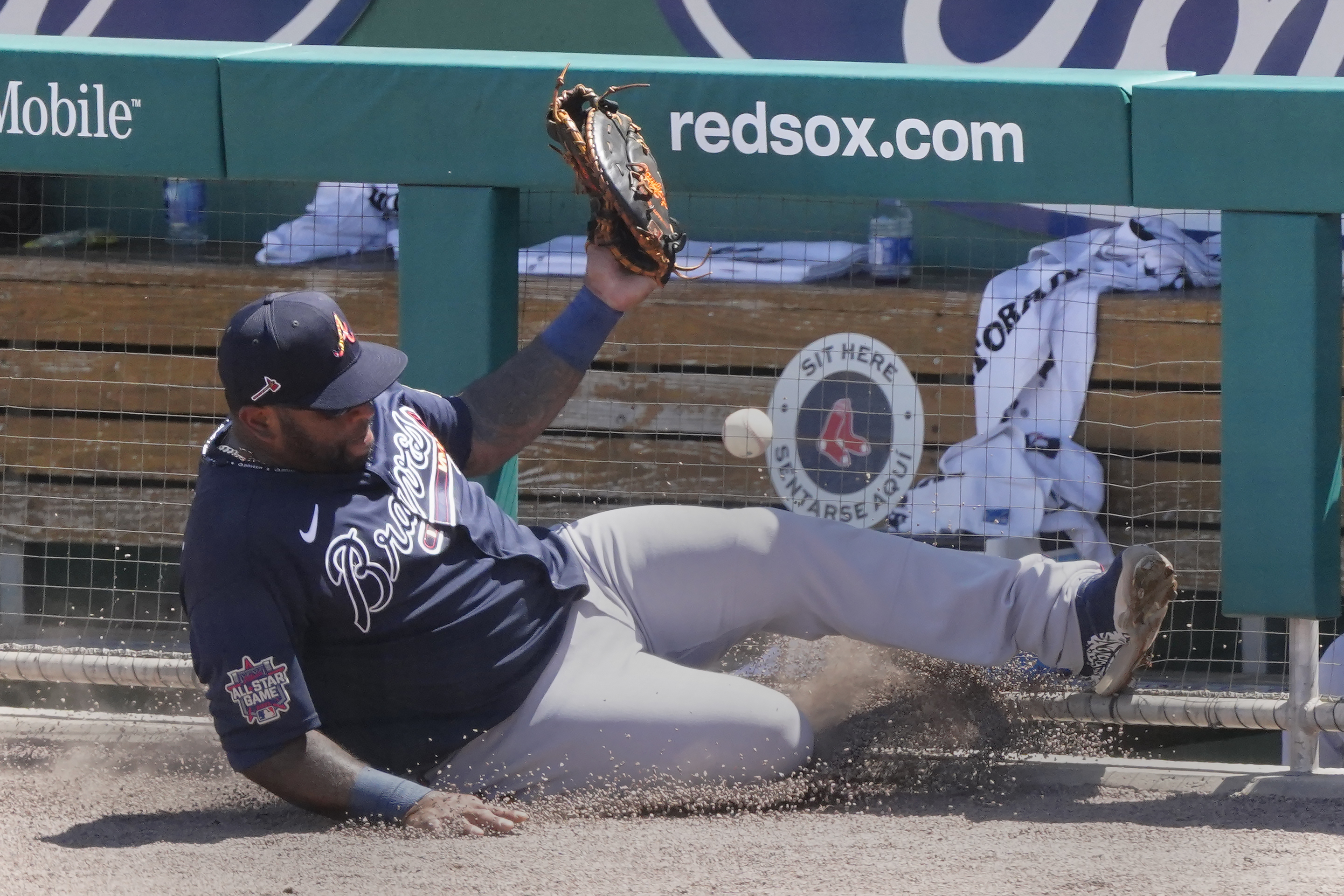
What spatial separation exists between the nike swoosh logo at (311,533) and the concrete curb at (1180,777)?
1254mm

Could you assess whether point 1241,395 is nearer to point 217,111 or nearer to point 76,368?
point 217,111

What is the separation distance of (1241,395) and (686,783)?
44.9 inches

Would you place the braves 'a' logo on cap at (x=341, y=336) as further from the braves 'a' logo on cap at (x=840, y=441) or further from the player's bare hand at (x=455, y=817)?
the braves 'a' logo on cap at (x=840, y=441)

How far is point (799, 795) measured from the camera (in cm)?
232

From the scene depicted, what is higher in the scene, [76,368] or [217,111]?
[217,111]

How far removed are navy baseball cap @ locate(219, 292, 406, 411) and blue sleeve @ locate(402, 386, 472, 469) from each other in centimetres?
29

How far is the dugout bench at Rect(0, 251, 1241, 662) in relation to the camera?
12.3 ft

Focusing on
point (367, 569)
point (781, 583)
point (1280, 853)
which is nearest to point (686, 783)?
point (781, 583)

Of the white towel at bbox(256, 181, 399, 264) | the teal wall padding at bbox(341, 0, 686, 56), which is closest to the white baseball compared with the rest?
the white towel at bbox(256, 181, 399, 264)

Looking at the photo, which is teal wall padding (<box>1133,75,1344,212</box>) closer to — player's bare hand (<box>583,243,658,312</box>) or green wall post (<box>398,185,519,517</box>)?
player's bare hand (<box>583,243,658,312</box>)

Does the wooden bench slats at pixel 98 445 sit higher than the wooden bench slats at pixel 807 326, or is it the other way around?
the wooden bench slats at pixel 807 326

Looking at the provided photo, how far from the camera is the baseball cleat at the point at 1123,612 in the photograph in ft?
7.34

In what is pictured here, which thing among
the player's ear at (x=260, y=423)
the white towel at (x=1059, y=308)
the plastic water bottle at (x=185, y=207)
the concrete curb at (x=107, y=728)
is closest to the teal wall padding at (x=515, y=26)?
the plastic water bottle at (x=185, y=207)

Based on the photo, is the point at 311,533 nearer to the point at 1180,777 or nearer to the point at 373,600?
the point at 373,600
